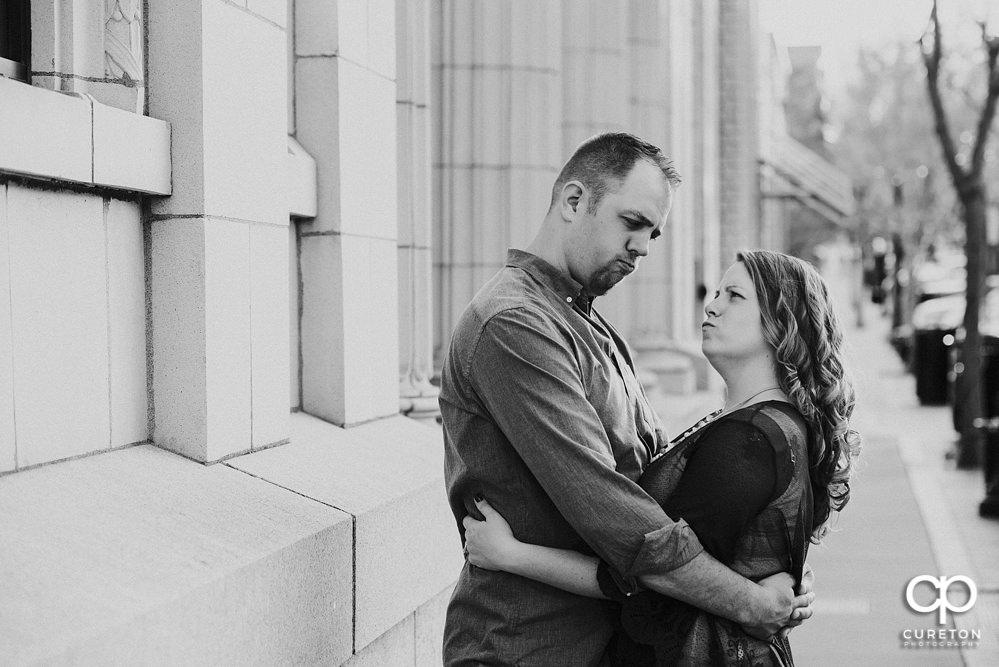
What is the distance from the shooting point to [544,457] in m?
2.70

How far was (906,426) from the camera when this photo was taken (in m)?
17.1

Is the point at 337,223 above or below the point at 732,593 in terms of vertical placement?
above

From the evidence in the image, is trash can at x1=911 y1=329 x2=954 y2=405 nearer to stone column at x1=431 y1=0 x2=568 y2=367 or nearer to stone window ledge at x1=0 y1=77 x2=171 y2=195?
stone column at x1=431 y1=0 x2=568 y2=367

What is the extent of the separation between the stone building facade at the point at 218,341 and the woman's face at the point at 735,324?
4.18ft

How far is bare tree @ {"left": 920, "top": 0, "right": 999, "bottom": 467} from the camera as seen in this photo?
13.7m

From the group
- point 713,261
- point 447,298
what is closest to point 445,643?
point 447,298

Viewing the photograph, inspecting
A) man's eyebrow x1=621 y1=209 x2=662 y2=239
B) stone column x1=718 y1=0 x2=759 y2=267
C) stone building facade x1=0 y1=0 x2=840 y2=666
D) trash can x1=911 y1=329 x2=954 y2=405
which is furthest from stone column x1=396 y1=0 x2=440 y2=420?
stone column x1=718 y1=0 x2=759 y2=267

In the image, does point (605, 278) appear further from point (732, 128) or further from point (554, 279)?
point (732, 128)

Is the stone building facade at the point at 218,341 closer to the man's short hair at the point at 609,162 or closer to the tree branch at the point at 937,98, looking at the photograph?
the man's short hair at the point at 609,162

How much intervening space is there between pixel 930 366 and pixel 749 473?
1765 cm

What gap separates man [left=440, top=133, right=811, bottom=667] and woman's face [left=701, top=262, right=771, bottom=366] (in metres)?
0.24

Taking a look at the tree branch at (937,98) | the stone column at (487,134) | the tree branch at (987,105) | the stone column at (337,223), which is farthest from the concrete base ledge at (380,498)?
the tree branch at (987,105)

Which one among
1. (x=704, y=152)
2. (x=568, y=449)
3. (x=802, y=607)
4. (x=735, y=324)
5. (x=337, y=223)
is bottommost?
(x=802, y=607)

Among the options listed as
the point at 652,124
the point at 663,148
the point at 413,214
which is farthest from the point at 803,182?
the point at 413,214
